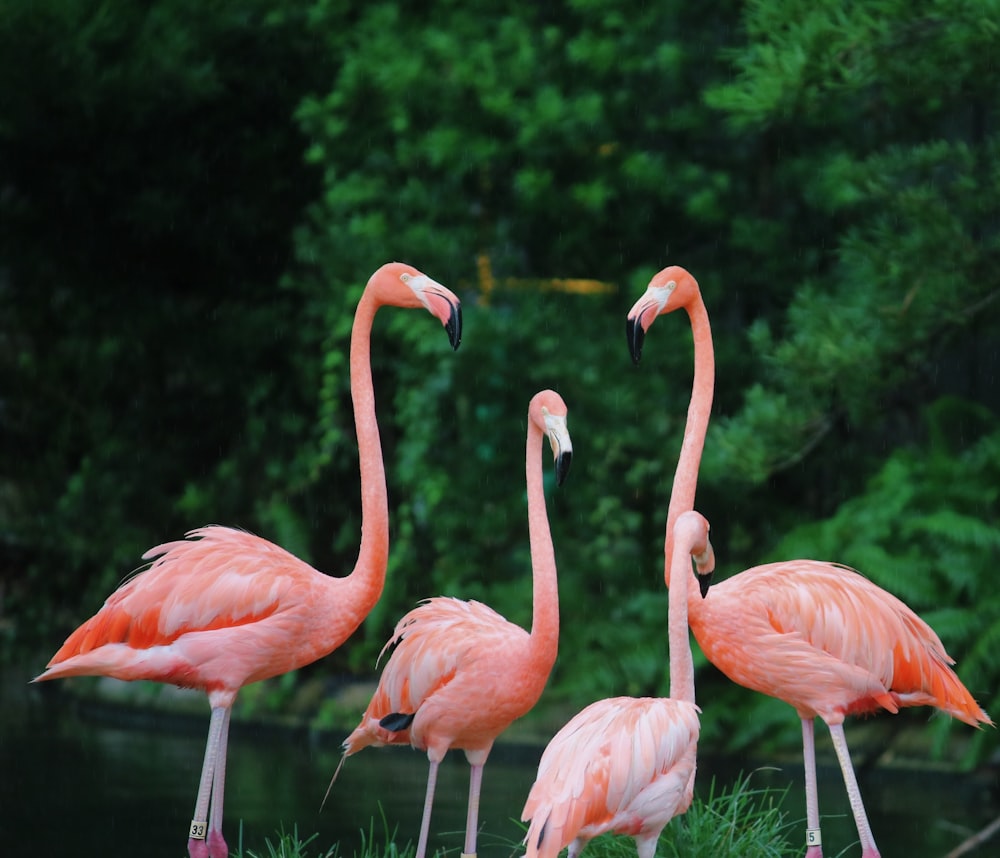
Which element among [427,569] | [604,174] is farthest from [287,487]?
[604,174]

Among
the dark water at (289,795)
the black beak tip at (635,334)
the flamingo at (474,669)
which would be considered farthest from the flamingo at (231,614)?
the dark water at (289,795)

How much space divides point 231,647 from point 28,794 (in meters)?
3.56

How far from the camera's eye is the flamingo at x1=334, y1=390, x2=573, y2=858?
13.9 ft

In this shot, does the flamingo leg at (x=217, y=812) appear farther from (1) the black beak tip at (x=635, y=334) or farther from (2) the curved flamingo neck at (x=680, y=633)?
(1) the black beak tip at (x=635, y=334)

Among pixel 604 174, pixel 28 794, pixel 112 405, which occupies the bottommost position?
pixel 28 794

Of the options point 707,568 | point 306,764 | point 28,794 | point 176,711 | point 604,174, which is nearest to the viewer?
point 707,568

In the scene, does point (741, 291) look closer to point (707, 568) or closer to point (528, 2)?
point (528, 2)

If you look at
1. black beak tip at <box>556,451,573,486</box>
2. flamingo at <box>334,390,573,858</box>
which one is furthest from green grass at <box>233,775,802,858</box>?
black beak tip at <box>556,451,573,486</box>

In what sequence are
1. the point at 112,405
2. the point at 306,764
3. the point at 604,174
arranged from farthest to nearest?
the point at 112,405 → the point at 604,174 → the point at 306,764

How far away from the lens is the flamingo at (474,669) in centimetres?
424

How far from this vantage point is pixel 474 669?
4266 mm

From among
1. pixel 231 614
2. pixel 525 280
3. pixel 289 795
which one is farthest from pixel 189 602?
pixel 525 280

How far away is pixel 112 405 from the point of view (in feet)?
37.2

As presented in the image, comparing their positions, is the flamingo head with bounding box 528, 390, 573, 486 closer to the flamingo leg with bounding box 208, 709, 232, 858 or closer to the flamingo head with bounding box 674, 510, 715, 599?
the flamingo head with bounding box 674, 510, 715, 599
